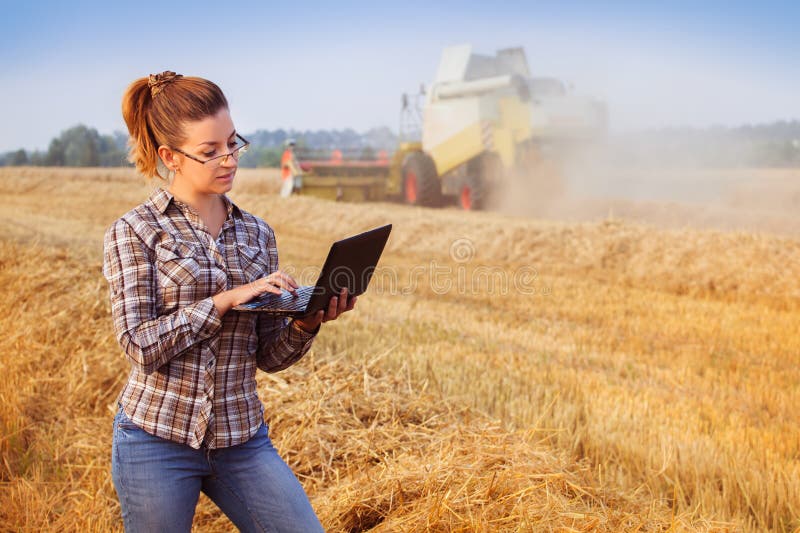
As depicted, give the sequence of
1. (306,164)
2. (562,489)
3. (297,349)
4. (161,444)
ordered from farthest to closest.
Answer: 1. (306,164)
2. (562,489)
3. (297,349)
4. (161,444)

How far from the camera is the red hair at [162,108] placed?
2080 mm

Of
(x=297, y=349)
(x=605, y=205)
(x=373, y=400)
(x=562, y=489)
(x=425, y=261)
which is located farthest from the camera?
(x=605, y=205)

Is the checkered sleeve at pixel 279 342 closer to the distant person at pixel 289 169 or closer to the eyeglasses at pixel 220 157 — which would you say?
the eyeglasses at pixel 220 157

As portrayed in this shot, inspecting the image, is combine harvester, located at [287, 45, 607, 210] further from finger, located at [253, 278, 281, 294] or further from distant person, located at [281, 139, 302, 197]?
finger, located at [253, 278, 281, 294]

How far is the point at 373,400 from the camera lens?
3.96m

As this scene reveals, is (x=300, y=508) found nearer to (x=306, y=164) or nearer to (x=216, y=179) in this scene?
(x=216, y=179)

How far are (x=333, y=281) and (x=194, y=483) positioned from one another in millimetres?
697

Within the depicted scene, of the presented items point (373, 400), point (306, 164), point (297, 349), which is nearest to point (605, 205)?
point (306, 164)

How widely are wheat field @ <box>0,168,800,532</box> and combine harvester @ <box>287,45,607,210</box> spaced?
4409mm

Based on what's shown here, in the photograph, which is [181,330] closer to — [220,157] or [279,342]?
[279,342]

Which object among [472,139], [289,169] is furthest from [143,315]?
[289,169]

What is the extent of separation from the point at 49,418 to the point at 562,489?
287 centimetres

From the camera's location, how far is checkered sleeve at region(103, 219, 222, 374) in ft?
6.45

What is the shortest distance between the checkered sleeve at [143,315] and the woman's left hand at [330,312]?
25cm
